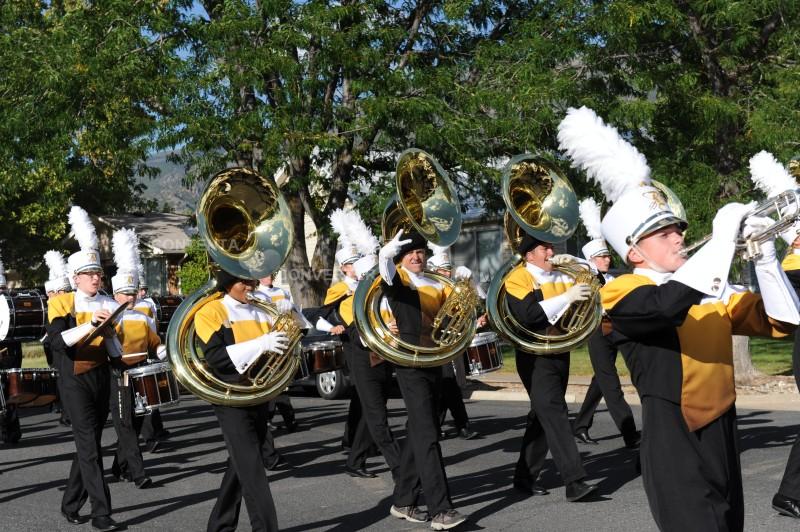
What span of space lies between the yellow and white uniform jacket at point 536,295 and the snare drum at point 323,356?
3571mm

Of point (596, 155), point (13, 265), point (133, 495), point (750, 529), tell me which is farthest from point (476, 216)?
point (596, 155)

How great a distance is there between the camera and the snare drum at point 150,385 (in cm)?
846

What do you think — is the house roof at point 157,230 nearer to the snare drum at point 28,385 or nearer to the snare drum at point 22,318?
the snare drum at point 22,318

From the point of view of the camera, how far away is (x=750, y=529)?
647 centimetres

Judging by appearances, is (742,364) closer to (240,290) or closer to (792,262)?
(792,262)

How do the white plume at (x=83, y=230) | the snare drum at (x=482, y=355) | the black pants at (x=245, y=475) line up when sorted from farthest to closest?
the snare drum at (x=482, y=355), the white plume at (x=83, y=230), the black pants at (x=245, y=475)

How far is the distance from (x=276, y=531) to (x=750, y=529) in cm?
288

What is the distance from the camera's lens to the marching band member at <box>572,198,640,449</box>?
9391mm

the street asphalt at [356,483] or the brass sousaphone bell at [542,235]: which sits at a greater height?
the brass sousaphone bell at [542,235]

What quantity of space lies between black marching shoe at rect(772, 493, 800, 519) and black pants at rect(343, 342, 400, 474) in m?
2.89

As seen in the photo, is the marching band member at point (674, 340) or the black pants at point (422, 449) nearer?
the marching band member at point (674, 340)

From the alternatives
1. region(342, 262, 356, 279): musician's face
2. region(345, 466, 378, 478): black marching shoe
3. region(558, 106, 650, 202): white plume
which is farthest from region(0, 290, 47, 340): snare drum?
region(558, 106, 650, 202): white plume

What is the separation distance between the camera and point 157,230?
1537 inches

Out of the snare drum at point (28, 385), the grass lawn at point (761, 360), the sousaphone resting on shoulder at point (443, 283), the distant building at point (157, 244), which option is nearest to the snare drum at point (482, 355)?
the sousaphone resting on shoulder at point (443, 283)
